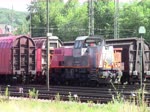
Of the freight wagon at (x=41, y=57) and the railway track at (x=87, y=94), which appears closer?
the railway track at (x=87, y=94)

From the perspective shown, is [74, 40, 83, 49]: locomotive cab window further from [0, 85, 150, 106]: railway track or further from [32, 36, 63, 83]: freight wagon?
[0, 85, 150, 106]: railway track

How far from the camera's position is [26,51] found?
3309cm

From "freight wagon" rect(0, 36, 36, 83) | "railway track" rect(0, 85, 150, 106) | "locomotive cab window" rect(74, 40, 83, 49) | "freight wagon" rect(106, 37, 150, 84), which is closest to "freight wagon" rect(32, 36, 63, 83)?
"freight wagon" rect(0, 36, 36, 83)

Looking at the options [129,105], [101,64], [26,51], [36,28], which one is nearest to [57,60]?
[26,51]

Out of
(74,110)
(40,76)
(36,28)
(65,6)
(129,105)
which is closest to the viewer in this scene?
(129,105)

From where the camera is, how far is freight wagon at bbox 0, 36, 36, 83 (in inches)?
1259

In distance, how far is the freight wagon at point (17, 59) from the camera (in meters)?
32.0

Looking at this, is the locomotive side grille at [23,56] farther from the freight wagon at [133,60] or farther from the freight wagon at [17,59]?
the freight wagon at [133,60]

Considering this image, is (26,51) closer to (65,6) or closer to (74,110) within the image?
(74,110)

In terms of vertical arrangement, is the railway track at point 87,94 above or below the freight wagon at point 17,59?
below

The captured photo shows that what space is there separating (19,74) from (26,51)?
1.86 meters

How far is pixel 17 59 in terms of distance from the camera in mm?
32531

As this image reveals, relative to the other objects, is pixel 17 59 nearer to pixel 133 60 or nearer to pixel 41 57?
pixel 41 57

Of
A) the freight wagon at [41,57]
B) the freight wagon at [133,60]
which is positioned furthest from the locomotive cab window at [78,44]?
the freight wagon at [41,57]
